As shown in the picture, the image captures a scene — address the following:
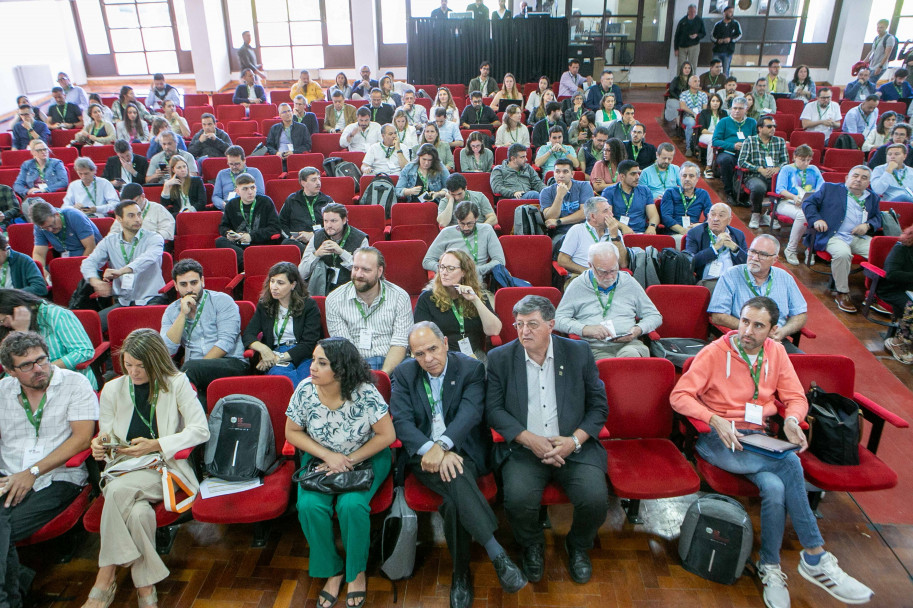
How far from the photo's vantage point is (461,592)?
93.3 inches

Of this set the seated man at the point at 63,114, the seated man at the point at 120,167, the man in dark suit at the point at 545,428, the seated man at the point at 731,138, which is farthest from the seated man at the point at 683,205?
the seated man at the point at 63,114

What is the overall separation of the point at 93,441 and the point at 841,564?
333 centimetres

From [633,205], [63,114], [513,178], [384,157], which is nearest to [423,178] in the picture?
[513,178]

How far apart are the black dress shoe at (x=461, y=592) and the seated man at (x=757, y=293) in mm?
2131

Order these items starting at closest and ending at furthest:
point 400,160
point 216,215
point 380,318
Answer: point 380,318, point 216,215, point 400,160

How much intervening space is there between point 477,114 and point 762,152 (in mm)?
3677

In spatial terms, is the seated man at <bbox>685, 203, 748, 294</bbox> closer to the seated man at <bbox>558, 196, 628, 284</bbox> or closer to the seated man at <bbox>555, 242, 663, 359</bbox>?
the seated man at <bbox>558, 196, 628, 284</bbox>

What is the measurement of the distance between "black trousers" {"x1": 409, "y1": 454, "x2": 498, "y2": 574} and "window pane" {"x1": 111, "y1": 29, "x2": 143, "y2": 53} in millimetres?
13536

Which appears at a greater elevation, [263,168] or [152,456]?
[263,168]

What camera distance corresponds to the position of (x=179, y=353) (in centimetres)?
334

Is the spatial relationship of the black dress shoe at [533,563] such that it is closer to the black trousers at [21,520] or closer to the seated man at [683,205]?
the black trousers at [21,520]

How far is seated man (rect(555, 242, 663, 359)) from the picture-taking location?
3.29 meters

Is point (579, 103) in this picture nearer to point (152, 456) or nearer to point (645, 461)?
point (645, 461)

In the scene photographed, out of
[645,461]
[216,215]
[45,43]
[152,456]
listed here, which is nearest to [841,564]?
[645,461]
